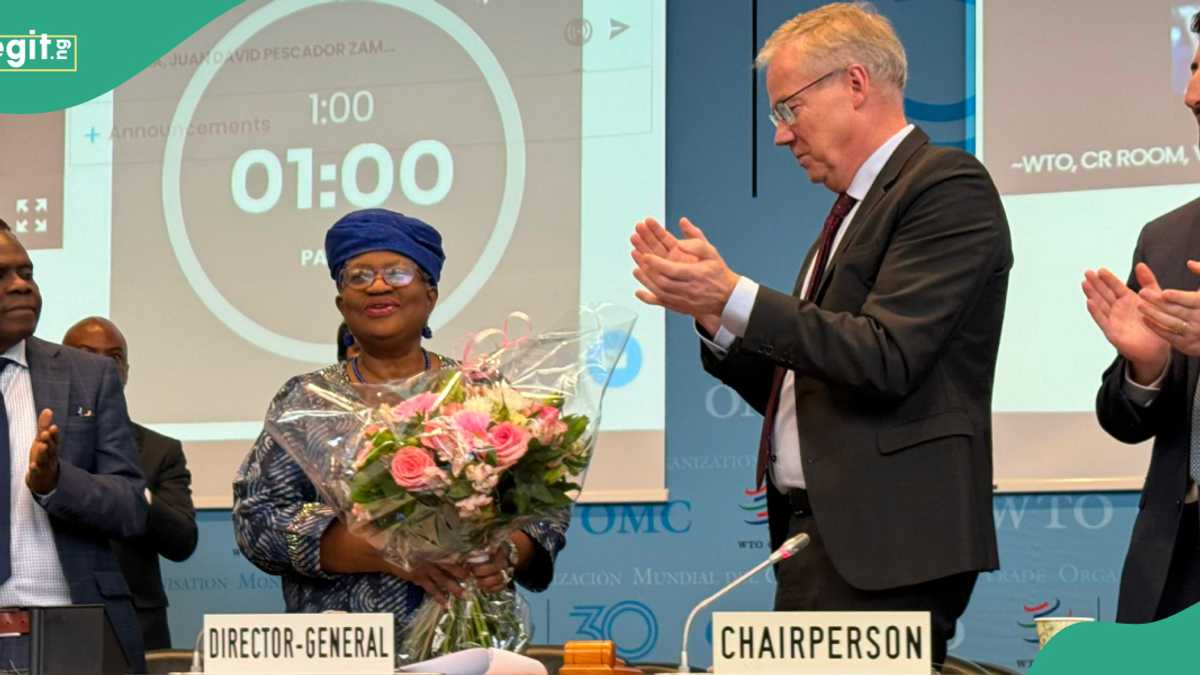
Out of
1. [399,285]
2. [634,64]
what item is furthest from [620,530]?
[399,285]

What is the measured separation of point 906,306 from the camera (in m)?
2.45

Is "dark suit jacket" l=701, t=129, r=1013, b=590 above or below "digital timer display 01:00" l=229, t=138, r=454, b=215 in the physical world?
below

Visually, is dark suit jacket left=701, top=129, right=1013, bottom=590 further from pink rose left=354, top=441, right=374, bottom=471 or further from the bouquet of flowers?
pink rose left=354, top=441, right=374, bottom=471

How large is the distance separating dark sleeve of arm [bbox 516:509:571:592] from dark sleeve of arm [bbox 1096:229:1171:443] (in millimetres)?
906

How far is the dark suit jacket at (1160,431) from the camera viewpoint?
2.52m

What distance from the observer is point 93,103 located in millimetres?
5387

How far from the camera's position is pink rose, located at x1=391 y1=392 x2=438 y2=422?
225cm

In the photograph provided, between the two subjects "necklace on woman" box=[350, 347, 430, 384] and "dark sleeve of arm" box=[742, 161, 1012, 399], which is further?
"necklace on woman" box=[350, 347, 430, 384]

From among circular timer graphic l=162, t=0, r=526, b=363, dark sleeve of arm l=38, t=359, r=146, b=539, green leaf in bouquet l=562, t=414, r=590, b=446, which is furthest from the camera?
circular timer graphic l=162, t=0, r=526, b=363

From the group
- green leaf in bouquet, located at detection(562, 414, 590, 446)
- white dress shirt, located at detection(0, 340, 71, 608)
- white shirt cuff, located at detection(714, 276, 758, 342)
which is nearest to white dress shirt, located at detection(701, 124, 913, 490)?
white shirt cuff, located at detection(714, 276, 758, 342)

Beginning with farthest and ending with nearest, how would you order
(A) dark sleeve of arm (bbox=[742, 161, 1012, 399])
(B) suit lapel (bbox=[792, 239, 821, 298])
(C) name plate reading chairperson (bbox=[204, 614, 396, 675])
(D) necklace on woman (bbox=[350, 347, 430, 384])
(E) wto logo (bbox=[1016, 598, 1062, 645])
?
(E) wto logo (bbox=[1016, 598, 1062, 645]) → (D) necklace on woman (bbox=[350, 347, 430, 384]) → (B) suit lapel (bbox=[792, 239, 821, 298]) → (A) dark sleeve of arm (bbox=[742, 161, 1012, 399]) → (C) name plate reading chairperson (bbox=[204, 614, 396, 675])

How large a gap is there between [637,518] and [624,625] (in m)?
0.33

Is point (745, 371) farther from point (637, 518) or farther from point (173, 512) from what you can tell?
point (173, 512)

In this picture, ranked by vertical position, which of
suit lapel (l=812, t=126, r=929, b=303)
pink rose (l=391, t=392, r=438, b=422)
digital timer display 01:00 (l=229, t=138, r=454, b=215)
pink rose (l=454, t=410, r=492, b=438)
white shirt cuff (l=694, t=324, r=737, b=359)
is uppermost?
digital timer display 01:00 (l=229, t=138, r=454, b=215)
